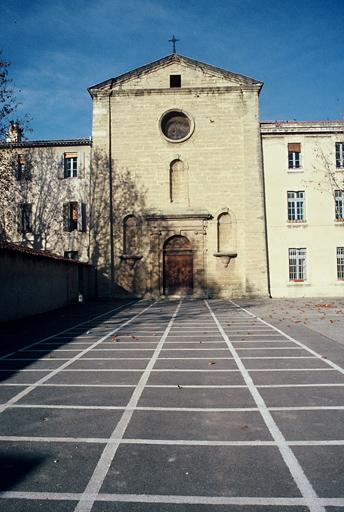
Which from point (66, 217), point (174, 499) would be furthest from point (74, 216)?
point (174, 499)

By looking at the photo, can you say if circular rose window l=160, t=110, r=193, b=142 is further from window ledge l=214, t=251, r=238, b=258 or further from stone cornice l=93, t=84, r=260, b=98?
window ledge l=214, t=251, r=238, b=258

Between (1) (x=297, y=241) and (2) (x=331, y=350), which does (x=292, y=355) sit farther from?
(1) (x=297, y=241)

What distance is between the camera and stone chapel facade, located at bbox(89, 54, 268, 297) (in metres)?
25.3

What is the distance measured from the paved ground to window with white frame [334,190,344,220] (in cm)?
1824

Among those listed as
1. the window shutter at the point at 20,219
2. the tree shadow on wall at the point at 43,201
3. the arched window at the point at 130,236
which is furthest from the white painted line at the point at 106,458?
the window shutter at the point at 20,219

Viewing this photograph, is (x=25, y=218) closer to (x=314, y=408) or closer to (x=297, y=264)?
(x=297, y=264)

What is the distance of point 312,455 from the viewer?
3570 millimetres

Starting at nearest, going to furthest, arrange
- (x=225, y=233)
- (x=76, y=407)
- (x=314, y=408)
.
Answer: (x=314, y=408) < (x=76, y=407) < (x=225, y=233)

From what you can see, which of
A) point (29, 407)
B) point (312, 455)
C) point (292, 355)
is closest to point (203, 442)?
point (312, 455)

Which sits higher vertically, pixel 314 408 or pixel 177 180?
pixel 177 180

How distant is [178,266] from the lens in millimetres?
25828

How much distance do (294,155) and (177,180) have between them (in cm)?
757

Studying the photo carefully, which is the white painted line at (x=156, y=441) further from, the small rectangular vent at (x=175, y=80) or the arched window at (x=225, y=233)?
the small rectangular vent at (x=175, y=80)

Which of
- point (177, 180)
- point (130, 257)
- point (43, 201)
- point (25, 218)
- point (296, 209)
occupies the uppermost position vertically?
point (177, 180)
